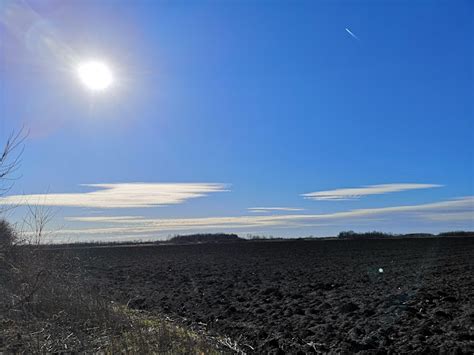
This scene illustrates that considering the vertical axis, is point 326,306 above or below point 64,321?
below

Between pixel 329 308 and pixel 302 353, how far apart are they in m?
3.98

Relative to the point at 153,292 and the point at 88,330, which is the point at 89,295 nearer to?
the point at 88,330

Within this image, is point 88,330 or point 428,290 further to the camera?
point 428,290

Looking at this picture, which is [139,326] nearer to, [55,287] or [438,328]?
[55,287]

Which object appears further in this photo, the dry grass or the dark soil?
the dark soil

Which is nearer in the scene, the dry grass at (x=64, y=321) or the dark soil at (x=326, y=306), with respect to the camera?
the dry grass at (x=64, y=321)

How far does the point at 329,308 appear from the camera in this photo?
48.0 feet

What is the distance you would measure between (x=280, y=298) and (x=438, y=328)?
7.26 meters

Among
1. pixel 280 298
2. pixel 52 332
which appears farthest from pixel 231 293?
pixel 52 332

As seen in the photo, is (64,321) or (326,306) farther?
(326,306)

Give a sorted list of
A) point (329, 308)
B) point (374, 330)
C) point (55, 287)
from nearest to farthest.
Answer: point (374, 330) → point (55, 287) → point (329, 308)

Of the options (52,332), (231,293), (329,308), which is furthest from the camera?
(231,293)

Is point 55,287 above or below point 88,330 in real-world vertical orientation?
above

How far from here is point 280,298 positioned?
1734 cm
